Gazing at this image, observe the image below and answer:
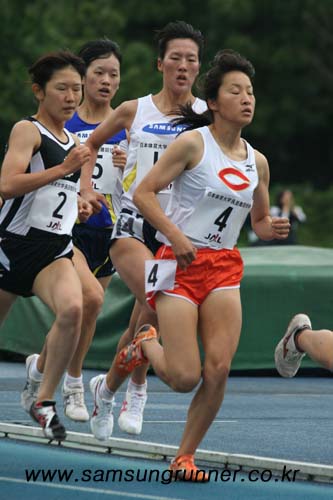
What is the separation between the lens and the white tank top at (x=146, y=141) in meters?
8.58

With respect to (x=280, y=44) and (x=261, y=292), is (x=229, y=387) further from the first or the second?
(x=280, y=44)

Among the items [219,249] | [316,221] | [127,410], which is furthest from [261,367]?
[316,221]

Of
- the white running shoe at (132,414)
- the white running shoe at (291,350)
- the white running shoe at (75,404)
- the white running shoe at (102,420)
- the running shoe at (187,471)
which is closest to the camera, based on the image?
the running shoe at (187,471)

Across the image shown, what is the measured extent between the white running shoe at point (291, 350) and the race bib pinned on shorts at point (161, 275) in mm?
1004

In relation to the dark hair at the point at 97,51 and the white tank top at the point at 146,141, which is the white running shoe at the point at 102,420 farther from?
the dark hair at the point at 97,51

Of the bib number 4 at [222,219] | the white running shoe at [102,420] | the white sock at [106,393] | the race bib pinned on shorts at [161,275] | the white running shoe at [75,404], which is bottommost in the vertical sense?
the white running shoe at [75,404]

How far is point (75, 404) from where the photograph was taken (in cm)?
884

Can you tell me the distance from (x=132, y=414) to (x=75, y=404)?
38 cm

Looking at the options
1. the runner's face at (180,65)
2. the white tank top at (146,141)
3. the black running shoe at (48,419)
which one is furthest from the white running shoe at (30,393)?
the runner's face at (180,65)

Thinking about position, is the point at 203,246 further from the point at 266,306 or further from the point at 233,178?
the point at 266,306

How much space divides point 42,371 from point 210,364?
1649 mm

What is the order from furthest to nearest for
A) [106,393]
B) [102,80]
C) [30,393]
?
[102,80] → [30,393] → [106,393]

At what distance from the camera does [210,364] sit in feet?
24.4

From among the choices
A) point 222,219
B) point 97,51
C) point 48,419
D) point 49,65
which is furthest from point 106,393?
point 97,51
